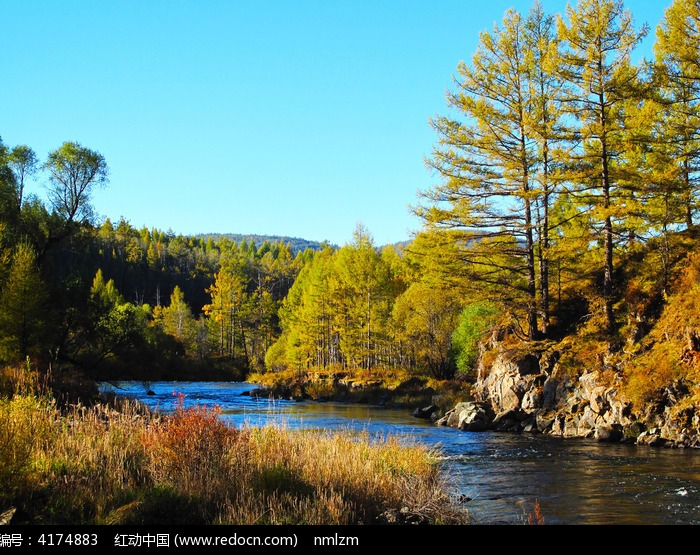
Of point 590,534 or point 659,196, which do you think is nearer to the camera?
point 590,534

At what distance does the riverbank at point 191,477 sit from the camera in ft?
23.9

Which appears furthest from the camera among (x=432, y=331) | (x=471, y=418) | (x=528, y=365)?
(x=432, y=331)

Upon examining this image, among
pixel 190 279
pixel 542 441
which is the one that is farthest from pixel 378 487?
pixel 190 279

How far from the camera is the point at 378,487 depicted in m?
8.93

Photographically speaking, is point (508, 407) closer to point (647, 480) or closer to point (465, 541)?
point (647, 480)

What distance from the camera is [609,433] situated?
18.5 meters

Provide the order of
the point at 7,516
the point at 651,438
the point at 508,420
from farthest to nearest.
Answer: the point at 508,420, the point at 651,438, the point at 7,516

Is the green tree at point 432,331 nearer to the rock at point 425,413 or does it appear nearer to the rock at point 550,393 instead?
the rock at point 425,413

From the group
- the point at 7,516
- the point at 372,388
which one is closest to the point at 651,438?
the point at 7,516

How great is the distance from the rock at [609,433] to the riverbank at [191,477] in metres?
10.4

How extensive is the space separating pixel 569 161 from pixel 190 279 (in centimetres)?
13249

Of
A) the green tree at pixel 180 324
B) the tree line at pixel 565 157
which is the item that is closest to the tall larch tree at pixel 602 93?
the tree line at pixel 565 157

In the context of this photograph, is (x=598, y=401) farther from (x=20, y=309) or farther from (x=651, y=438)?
(x=20, y=309)

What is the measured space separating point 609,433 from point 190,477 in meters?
14.7
